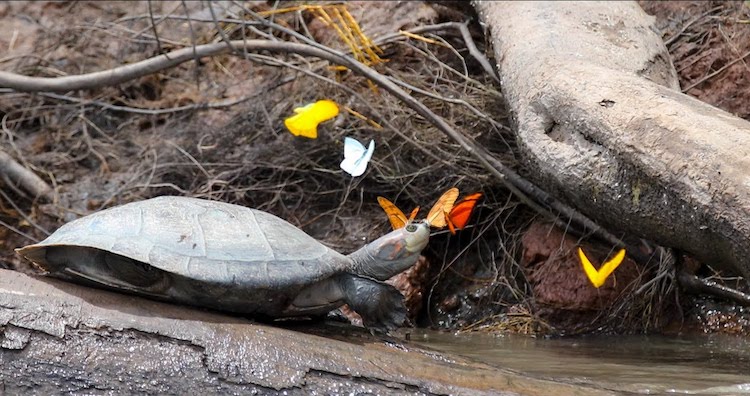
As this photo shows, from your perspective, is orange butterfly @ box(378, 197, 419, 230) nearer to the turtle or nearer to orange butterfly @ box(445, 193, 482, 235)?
the turtle

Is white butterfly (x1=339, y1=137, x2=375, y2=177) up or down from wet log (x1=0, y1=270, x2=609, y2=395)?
down

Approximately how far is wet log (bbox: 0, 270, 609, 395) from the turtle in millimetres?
117

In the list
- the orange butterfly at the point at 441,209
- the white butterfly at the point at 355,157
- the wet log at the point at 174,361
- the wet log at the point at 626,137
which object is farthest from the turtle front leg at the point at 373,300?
the white butterfly at the point at 355,157

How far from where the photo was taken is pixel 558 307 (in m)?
4.56

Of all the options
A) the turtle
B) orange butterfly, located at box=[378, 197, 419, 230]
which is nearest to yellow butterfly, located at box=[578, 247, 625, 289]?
orange butterfly, located at box=[378, 197, 419, 230]

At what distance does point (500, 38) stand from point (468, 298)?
133 cm

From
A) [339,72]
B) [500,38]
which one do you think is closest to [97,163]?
[339,72]

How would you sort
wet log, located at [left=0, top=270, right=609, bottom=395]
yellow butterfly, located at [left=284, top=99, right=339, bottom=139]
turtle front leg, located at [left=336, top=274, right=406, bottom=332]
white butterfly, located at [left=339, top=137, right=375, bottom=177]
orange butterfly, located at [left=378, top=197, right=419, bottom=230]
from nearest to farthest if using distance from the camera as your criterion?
1. wet log, located at [left=0, top=270, right=609, bottom=395]
2. turtle front leg, located at [left=336, top=274, right=406, bottom=332]
3. orange butterfly, located at [left=378, top=197, right=419, bottom=230]
4. white butterfly, located at [left=339, top=137, right=375, bottom=177]
5. yellow butterfly, located at [left=284, top=99, right=339, bottom=139]

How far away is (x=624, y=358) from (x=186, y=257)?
1.80 meters

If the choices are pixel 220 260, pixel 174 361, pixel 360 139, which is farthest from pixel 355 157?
pixel 174 361

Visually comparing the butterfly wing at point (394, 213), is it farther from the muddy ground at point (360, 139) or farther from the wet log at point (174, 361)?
the muddy ground at point (360, 139)

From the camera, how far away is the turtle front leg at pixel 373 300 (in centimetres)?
305

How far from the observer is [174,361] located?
267cm

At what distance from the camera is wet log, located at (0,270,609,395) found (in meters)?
2.62
